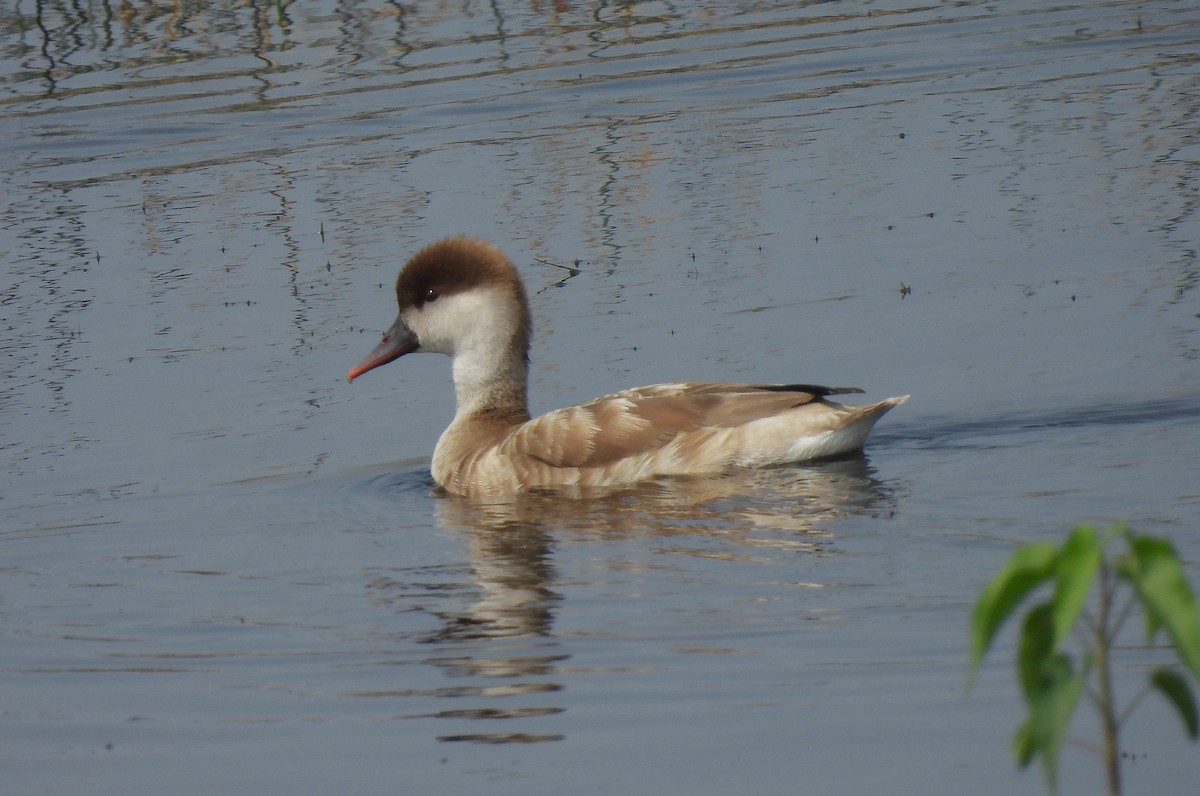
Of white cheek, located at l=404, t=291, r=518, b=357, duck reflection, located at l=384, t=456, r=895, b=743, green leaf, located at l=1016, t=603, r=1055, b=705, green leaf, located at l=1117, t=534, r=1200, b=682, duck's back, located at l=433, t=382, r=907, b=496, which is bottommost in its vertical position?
duck reflection, located at l=384, t=456, r=895, b=743

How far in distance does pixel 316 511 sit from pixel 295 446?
99cm

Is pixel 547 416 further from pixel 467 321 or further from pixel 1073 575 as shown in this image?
pixel 1073 575

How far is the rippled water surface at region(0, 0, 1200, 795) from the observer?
545 centimetres

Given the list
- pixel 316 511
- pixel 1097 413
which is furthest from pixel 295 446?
pixel 1097 413

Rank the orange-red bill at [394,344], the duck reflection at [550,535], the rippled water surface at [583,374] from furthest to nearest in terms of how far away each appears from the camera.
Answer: the orange-red bill at [394,344] < the duck reflection at [550,535] < the rippled water surface at [583,374]

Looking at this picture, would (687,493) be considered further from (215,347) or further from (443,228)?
(443,228)

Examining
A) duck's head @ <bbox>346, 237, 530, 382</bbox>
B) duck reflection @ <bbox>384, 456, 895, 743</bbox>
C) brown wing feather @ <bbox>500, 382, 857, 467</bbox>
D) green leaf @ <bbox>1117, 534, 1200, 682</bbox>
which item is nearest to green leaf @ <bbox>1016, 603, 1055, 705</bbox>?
green leaf @ <bbox>1117, 534, 1200, 682</bbox>

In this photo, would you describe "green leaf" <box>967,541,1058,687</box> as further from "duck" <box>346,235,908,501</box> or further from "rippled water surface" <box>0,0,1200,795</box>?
"duck" <box>346,235,908,501</box>

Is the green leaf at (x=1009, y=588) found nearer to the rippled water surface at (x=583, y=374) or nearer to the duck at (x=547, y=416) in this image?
the rippled water surface at (x=583, y=374)

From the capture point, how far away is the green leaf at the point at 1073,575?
8.02 feet

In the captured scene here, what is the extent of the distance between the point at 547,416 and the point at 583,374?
1204 mm

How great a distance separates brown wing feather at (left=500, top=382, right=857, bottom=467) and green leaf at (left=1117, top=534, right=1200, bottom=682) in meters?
5.99

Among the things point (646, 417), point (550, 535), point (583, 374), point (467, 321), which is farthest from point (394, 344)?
point (550, 535)

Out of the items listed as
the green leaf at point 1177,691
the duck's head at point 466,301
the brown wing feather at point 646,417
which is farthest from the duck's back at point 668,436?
the green leaf at point 1177,691
